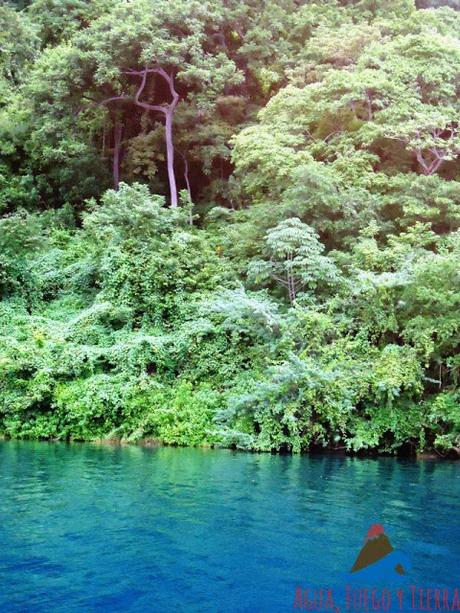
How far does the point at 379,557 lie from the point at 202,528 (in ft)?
8.15

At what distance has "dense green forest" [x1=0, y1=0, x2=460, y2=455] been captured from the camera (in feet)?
54.1

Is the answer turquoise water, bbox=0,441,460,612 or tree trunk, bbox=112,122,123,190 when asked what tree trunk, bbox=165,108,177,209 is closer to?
tree trunk, bbox=112,122,123,190

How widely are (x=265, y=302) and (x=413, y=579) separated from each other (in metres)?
11.4

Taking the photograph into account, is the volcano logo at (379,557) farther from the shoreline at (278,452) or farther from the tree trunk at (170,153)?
the tree trunk at (170,153)

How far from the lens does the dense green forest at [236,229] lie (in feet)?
54.1

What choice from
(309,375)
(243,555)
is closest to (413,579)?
(243,555)

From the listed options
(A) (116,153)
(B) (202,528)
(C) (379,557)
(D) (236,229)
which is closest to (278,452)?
(B) (202,528)

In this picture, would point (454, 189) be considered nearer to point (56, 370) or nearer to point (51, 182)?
point (56, 370)

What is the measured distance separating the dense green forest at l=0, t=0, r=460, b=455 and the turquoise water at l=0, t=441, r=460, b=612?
2.90m

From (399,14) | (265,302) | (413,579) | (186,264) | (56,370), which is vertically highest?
(399,14)

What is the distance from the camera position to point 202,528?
891cm

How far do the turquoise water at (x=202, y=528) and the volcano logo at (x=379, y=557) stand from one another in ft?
0.36

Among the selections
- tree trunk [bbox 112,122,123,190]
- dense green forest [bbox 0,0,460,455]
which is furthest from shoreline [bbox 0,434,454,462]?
tree trunk [bbox 112,122,123,190]

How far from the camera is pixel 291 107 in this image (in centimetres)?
2397
